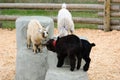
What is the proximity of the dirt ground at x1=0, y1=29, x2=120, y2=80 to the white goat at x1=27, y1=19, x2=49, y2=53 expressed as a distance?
119cm

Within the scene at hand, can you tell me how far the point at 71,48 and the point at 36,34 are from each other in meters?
0.81

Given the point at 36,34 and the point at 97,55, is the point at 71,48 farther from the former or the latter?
the point at 97,55

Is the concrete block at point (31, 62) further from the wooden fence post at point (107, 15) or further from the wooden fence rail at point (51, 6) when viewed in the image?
the wooden fence rail at point (51, 6)

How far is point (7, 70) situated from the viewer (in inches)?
305

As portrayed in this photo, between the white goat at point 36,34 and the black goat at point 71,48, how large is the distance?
224 mm

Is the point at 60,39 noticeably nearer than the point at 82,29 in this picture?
Yes

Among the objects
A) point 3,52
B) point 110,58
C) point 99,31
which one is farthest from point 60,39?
point 99,31

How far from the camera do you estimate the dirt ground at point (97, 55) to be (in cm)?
747

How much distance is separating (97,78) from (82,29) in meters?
4.77

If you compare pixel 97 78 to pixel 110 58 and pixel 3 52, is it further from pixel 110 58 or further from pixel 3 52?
pixel 3 52

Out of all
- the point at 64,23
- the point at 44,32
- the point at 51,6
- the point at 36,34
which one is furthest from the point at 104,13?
the point at 44,32

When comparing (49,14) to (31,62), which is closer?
(31,62)

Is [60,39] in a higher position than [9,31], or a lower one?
higher

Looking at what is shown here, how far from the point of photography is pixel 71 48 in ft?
18.3
